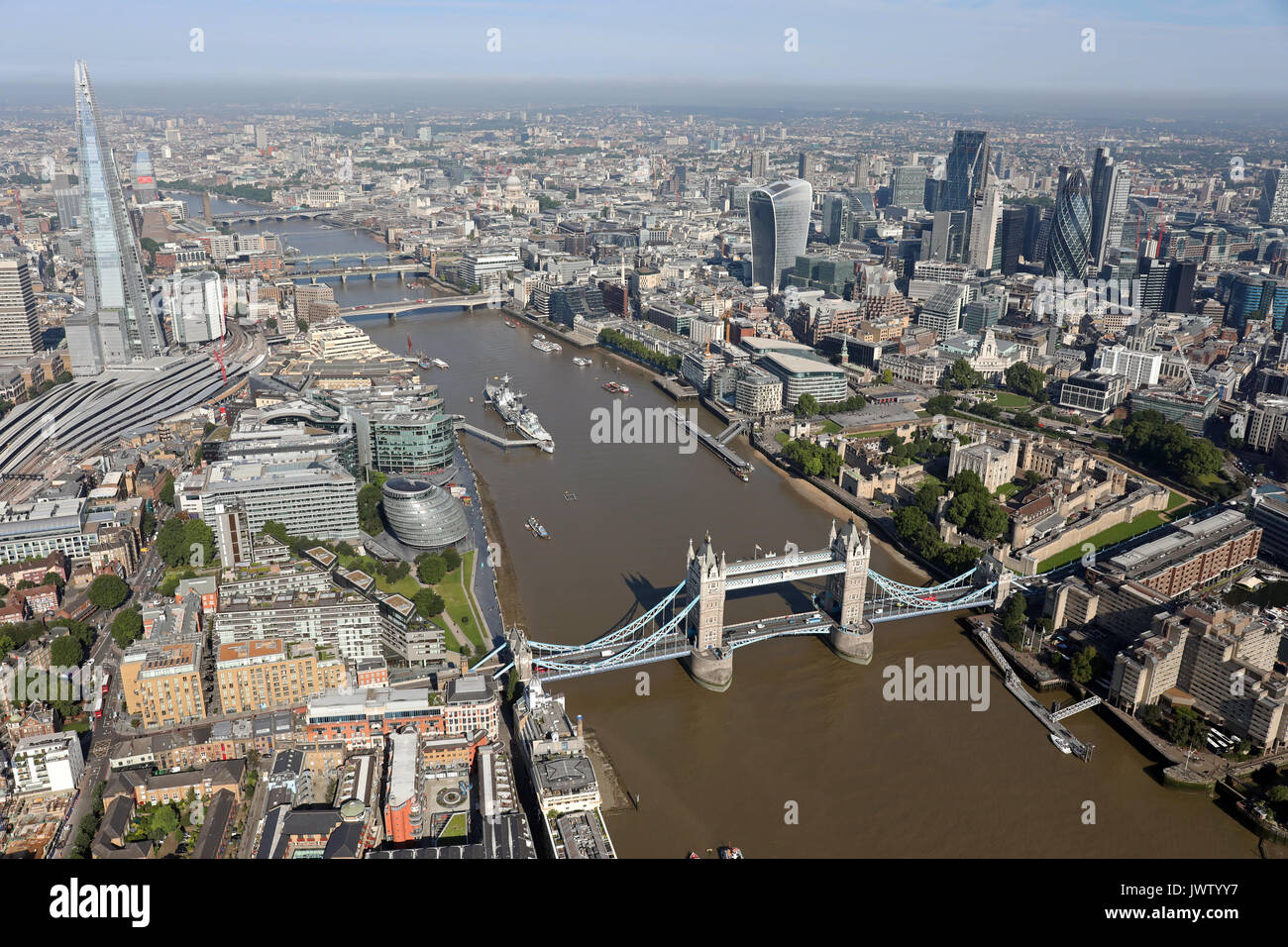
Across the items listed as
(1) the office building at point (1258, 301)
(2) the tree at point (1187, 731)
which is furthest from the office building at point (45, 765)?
(1) the office building at point (1258, 301)

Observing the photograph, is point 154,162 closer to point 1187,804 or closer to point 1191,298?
point 1191,298

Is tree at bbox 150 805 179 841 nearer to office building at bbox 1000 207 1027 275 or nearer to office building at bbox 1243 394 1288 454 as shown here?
office building at bbox 1243 394 1288 454

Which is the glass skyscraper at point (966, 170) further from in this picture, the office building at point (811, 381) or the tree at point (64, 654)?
the tree at point (64, 654)

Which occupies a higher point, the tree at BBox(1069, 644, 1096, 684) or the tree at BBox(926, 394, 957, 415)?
the tree at BBox(926, 394, 957, 415)

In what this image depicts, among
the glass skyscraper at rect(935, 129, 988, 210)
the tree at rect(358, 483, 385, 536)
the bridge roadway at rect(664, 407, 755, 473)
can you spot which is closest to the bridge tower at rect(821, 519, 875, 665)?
the bridge roadway at rect(664, 407, 755, 473)
